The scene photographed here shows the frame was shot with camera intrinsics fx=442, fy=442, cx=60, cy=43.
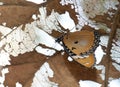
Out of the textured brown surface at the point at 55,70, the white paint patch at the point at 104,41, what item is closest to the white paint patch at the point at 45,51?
the textured brown surface at the point at 55,70

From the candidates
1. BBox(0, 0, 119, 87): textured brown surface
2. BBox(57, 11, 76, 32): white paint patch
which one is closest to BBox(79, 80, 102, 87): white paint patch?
BBox(0, 0, 119, 87): textured brown surface

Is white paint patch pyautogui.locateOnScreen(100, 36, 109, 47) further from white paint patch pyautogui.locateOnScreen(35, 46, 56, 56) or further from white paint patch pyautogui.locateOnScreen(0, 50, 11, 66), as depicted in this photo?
white paint patch pyautogui.locateOnScreen(0, 50, 11, 66)

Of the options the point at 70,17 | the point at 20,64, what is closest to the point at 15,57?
the point at 20,64

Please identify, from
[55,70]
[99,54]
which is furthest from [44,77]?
[99,54]

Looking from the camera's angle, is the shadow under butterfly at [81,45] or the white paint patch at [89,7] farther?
the white paint patch at [89,7]

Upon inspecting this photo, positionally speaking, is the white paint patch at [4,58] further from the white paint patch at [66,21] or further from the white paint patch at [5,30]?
the white paint patch at [66,21]

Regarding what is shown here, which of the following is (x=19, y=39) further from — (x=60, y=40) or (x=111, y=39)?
(x=111, y=39)
